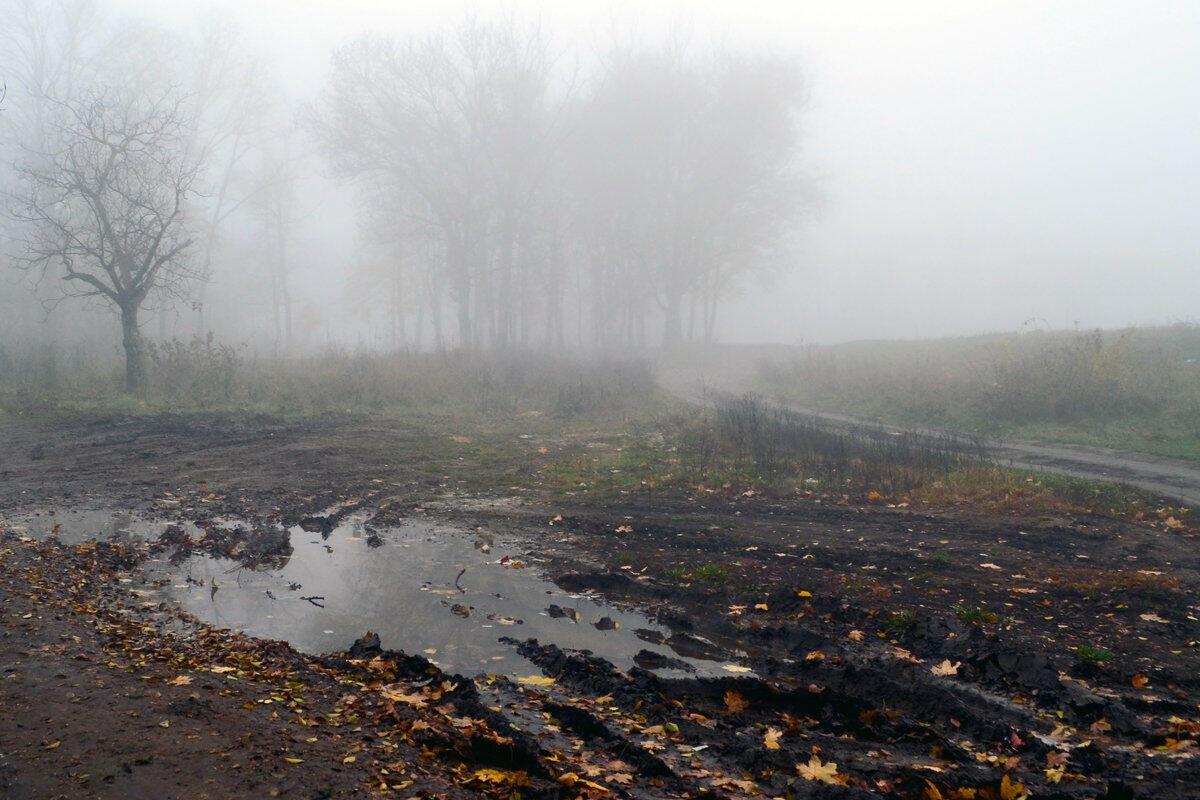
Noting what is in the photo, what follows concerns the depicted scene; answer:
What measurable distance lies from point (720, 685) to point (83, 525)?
27.1 ft

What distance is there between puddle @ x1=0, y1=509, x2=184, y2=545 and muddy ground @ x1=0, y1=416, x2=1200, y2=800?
799 mm

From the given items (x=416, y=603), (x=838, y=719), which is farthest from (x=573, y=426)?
(x=838, y=719)

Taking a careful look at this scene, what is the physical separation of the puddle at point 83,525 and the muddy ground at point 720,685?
0.80 meters

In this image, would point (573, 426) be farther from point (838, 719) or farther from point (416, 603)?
point (838, 719)

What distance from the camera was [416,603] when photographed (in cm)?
756

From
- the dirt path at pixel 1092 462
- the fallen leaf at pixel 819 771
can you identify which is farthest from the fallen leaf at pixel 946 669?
the dirt path at pixel 1092 462

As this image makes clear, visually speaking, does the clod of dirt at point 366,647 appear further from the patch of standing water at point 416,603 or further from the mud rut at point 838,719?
the patch of standing water at point 416,603

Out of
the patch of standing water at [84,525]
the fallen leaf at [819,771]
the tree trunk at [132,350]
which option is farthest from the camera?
the tree trunk at [132,350]

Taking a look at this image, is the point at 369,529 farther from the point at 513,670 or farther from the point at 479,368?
the point at 479,368

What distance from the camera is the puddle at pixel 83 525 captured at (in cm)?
938

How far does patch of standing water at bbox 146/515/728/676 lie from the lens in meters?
6.53

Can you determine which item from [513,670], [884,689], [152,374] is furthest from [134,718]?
[152,374]

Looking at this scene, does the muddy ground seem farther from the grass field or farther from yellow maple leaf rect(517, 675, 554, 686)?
the grass field

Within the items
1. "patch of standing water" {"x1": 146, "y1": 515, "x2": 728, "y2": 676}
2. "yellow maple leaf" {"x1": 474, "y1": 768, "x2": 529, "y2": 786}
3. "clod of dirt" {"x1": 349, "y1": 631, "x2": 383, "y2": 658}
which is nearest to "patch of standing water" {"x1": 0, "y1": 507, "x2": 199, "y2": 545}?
"patch of standing water" {"x1": 146, "y1": 515, "x2": 728, "y2": 676}
